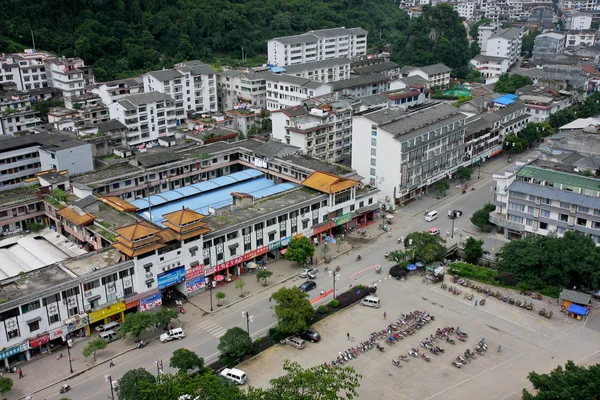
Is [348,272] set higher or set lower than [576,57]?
lower

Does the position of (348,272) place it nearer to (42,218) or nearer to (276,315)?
(276,315)

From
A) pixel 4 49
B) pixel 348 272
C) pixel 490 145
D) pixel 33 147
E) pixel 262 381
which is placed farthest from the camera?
pixel 4 49

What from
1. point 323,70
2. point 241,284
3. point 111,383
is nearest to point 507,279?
point 241,284

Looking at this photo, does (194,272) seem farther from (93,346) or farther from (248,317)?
(93,346)

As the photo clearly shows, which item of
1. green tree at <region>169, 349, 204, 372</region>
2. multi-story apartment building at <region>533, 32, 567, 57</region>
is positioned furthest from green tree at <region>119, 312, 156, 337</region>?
multi-story apartment building at <region>533, 32, 567, 57</region>

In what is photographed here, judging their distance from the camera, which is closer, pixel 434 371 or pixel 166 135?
pixel 434 371

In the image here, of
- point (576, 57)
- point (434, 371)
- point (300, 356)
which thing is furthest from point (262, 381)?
point (576, 57)
